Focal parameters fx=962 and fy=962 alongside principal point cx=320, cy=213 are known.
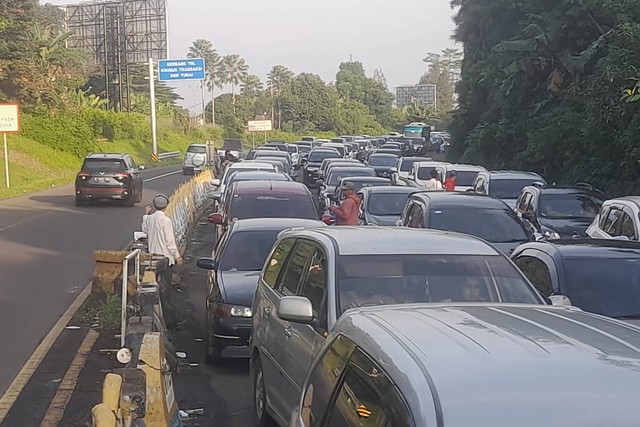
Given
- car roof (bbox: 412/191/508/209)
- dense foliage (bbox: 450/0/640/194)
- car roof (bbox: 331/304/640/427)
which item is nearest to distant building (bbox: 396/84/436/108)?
dense foliage (bbox: 450/0/640/194)

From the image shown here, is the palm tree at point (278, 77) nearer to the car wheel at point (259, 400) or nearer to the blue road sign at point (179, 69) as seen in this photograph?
the blue road sign at point (179, 69)

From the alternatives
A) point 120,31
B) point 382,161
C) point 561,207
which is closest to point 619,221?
point 561,207

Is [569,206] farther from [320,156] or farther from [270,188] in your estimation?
[320,156]

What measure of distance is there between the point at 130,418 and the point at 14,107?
3539cm

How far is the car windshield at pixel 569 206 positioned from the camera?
18.0 meters

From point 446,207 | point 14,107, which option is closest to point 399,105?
point 14,107

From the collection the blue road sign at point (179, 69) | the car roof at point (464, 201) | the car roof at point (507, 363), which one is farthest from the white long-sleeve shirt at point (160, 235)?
the blue road sign at point (179, 69)

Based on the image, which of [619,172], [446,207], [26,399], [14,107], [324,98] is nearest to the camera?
[26,399]

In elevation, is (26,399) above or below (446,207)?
below

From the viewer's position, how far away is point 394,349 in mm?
3477

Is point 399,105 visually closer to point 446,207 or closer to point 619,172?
point 619,172

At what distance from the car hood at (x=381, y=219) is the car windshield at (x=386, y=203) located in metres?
0.17

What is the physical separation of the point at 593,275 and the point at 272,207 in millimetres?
8369

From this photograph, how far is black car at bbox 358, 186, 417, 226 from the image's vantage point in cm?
1970
